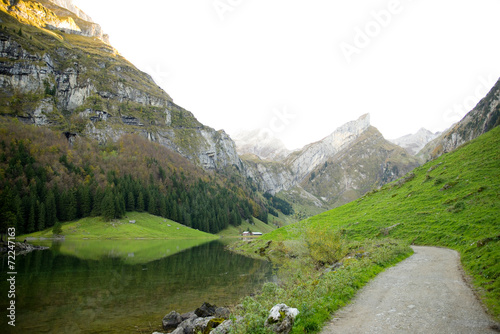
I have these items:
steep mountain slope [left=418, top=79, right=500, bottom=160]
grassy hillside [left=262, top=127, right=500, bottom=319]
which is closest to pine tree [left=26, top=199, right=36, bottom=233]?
grassy hillside [left=262, top=127, right=500, bottom=319]

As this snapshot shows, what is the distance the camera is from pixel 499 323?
32.1 feet

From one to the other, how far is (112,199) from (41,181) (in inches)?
1222

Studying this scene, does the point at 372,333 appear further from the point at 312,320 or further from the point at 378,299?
the point at 378,299

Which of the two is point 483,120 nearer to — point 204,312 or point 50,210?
point 204,312

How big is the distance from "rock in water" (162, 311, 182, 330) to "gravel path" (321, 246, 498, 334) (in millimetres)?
15471

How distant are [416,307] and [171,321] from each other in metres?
19.3

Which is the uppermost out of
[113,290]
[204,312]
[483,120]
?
[483,120]

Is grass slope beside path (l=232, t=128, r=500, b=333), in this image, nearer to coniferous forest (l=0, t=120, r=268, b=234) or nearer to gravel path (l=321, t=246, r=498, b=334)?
gravel path (l=321, t=246, r=498, b=334)

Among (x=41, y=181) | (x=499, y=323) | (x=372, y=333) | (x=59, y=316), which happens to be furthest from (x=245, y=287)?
(x=41, y=181)

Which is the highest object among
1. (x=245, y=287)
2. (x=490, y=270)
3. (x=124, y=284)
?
(x=490, y=270)

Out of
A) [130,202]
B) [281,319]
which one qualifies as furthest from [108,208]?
[281,319]

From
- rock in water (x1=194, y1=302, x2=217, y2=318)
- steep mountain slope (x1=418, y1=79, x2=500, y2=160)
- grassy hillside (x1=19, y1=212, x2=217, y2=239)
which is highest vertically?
steep mountain slope (x1=418, y1=79, x2=500, y2=160)

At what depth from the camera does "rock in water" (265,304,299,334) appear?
36.2ft

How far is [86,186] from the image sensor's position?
11762cm
